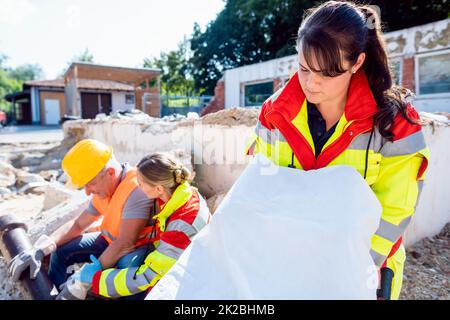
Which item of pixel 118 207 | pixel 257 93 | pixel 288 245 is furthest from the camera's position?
pixel 257 93

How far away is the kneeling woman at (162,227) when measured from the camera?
207 centimetres

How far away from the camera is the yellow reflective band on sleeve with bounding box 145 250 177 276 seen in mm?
2039

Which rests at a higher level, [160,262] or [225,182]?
[225,182]

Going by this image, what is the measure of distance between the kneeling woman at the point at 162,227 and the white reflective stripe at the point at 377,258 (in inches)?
43.9

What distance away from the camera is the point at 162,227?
2211mm

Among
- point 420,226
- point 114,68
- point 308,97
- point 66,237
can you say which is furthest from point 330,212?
point 114,68

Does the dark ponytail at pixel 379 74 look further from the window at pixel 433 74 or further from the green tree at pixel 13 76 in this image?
the green tree at pixel 13 76

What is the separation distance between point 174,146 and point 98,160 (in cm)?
212

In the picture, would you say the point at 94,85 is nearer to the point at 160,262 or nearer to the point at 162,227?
the point at 162,227

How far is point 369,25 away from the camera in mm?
1263

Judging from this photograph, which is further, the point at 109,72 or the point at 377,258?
the point at 109,72

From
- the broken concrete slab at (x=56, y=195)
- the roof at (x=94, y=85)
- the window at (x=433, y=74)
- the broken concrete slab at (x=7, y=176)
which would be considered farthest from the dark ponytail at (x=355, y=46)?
the roof at (x=94, y=85)

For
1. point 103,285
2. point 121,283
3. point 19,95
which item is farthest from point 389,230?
point 19,95

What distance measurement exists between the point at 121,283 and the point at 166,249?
1.28 ft
